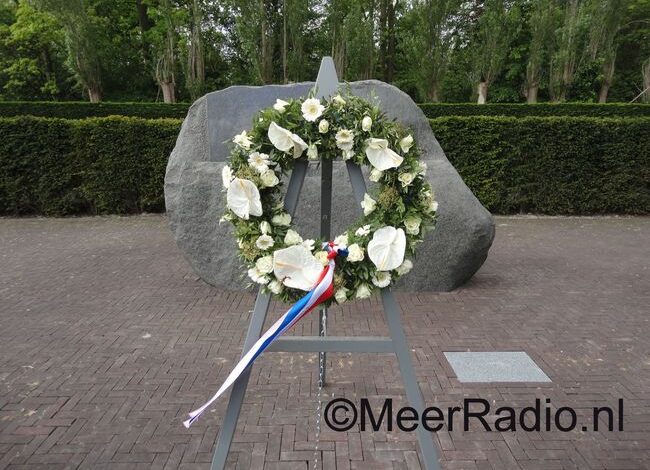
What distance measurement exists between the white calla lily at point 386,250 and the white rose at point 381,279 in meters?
0.05

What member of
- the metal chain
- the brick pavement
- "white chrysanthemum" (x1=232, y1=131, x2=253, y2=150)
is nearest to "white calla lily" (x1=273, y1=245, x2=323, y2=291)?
"white chrysanthemum" (x1=232, y1=131, x2=253, y2=150)

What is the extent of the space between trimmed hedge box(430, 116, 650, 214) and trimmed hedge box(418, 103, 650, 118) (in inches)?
190

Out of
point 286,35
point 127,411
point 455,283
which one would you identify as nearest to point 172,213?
point 127,411

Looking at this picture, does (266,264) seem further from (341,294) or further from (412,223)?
(412,223)

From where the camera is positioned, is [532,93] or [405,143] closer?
[405,143]

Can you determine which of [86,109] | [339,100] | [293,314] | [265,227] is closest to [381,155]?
[339,100]

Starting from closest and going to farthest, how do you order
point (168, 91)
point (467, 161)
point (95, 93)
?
point (467, 161), point (95, 93), point (168, 91)

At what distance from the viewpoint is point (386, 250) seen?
244 centimetres

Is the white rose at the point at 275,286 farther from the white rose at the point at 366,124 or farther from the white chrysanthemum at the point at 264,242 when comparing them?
the white rose at the point at 366,124

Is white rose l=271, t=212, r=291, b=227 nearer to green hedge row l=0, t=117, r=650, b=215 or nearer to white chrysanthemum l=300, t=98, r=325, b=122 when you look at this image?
white chrysanthemum l=300, t=98, r=325, b=122

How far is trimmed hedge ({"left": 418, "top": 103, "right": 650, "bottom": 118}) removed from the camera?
593 inches

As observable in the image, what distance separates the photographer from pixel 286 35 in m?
18.6

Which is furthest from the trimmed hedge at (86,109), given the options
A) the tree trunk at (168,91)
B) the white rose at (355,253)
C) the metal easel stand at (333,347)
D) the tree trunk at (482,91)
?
the white rose at (355,253)

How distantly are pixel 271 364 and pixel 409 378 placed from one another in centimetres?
191
